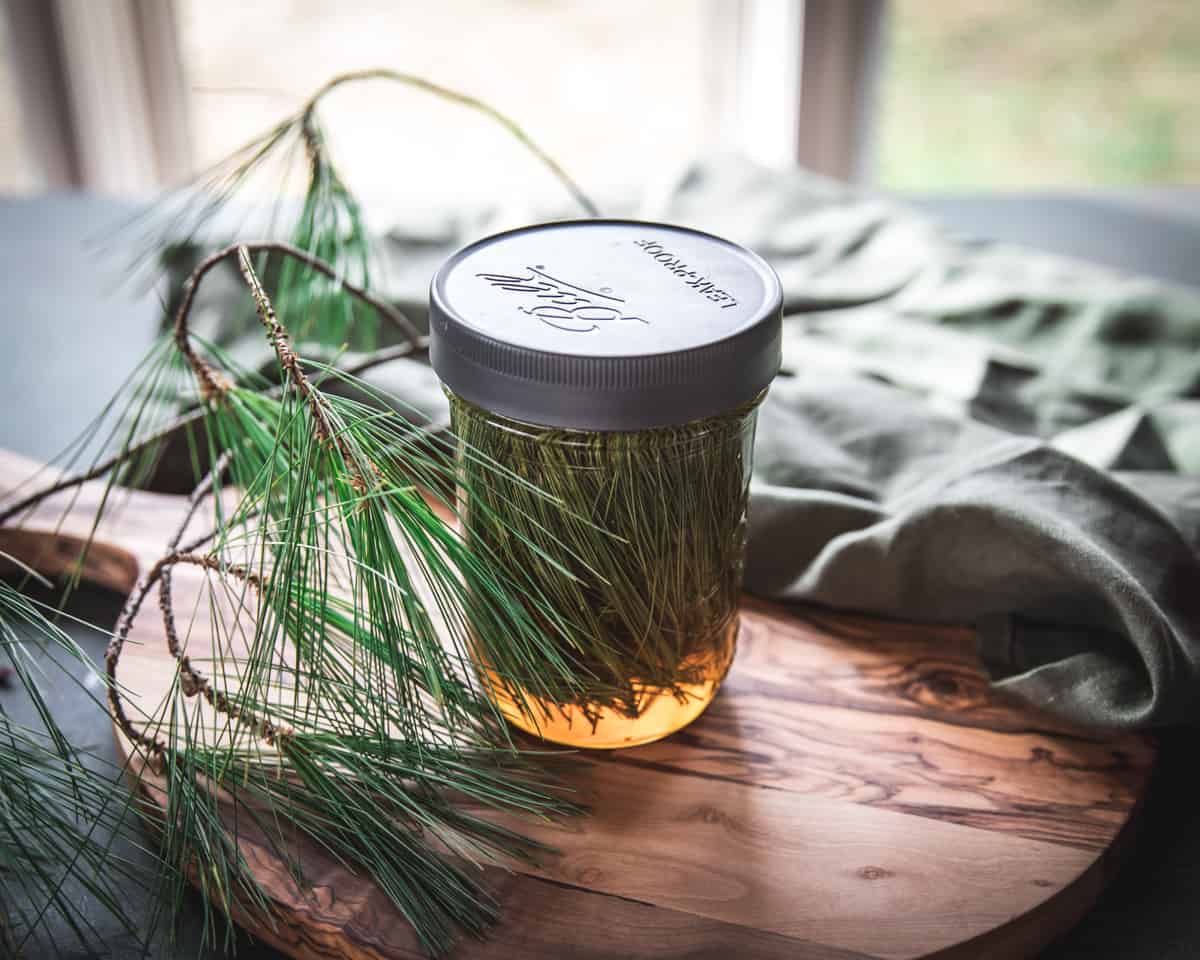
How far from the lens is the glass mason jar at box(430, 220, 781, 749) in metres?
0.42

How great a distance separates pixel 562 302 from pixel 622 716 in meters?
0.18

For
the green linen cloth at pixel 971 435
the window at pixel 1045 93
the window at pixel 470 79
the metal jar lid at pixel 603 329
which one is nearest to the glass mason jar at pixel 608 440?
the metal jar lid at pixel 603 329

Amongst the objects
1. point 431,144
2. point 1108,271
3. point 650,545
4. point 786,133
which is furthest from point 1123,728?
point 431,144

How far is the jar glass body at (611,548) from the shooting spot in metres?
0.44

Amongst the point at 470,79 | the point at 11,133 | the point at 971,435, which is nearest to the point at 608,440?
the point at 971,435

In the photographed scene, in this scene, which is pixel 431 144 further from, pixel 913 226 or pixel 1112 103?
pixel 913 226

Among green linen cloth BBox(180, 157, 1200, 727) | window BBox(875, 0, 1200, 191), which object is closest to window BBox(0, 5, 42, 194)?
green linen cloth BBox(180, 157, 1200, 727)

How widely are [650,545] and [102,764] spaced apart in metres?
0.28

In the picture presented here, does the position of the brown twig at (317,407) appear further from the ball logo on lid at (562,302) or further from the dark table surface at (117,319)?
the dark table surface at (117,319)

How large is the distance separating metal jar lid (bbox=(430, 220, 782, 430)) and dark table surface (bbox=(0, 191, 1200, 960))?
0.27m

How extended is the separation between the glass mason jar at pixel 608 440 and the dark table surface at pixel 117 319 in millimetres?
A: 208

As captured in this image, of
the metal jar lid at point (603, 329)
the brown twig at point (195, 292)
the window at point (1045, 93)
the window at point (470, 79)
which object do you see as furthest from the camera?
the window at point (1045, 93)

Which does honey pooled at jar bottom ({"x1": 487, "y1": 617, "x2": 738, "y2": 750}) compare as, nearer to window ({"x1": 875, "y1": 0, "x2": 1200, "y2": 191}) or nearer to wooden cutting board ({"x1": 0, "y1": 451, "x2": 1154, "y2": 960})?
wooden cutting board ({"x1": 0, "y1": 451, "x2": 1154, "y2": 960})

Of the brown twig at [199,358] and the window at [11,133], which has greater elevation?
the brown twig at [199,358]
